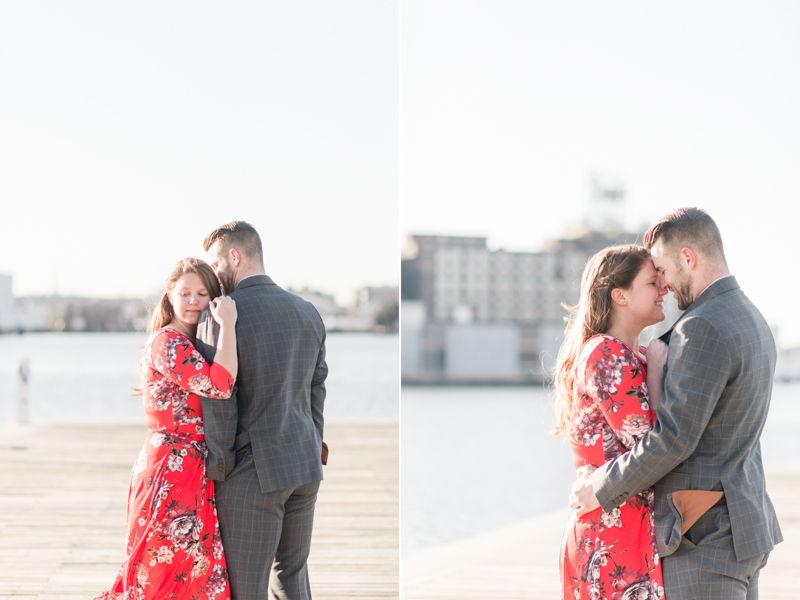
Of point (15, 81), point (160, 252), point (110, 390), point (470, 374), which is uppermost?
point (15, 81)

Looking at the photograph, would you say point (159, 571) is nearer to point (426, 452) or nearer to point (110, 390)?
point (426, 452)

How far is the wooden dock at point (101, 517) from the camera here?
3965 mm

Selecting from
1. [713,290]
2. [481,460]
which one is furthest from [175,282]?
[481,460]

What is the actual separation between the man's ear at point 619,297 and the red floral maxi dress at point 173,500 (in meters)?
1.14

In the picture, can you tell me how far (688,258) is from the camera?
6.54 ft

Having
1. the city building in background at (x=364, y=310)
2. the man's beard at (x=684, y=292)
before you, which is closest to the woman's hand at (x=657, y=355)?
the man's beard at (x=684, y=292)

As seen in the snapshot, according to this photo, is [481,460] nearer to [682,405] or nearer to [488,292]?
[682,405]

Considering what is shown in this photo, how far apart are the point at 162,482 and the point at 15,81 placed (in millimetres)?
55457

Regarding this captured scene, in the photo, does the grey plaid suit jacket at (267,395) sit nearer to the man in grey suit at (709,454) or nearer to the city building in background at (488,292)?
the man in grey suit at (709,454)

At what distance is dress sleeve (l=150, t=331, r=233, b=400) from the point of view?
87.0 inches

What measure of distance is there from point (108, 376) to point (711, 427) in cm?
5079

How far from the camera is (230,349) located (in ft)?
7.34

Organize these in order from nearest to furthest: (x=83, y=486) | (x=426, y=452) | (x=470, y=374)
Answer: (x=83, y=486) < (x=426, y=452) < (x=470, y=374)

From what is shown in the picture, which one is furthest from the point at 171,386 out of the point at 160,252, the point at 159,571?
the point at 160,252
